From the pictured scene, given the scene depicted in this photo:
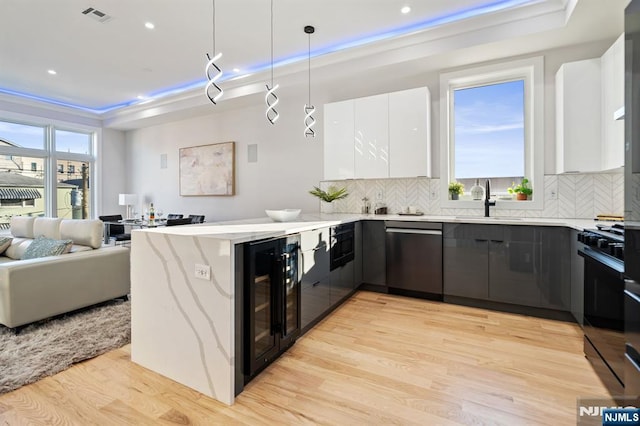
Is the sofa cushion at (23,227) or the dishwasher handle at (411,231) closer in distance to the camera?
the dishwasher handle at (411,231)

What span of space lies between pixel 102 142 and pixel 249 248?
23.7ft

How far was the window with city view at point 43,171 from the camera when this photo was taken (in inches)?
235

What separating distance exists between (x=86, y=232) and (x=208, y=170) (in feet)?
9.45

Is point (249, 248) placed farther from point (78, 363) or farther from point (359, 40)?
point (359, 40)

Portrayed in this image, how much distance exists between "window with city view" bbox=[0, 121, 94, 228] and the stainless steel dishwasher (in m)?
6.97

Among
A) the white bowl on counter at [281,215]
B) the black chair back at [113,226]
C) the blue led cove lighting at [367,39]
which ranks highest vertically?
the blue led cove lighting at [367,39]

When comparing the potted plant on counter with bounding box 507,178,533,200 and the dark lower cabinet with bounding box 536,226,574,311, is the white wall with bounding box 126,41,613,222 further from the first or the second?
the dark lower cabinet with bounding box 536,226,574,311

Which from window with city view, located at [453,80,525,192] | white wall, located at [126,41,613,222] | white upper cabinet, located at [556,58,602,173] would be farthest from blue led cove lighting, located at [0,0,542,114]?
window with city view, located at [453,80,525,192]

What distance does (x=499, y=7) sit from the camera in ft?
10.5

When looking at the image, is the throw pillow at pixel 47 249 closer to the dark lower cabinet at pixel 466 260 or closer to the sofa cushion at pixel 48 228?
the sofa cushion at pixel 48 228

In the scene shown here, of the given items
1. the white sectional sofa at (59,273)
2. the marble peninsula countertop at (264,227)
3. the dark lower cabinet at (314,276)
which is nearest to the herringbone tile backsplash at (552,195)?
the marble peninsula countertop at (264,227)

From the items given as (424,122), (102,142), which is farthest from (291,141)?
(102,142)

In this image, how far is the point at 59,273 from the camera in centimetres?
304

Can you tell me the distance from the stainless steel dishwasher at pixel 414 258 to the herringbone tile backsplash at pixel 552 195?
2.31ft
